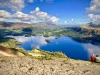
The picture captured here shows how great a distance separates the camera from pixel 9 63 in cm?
2220

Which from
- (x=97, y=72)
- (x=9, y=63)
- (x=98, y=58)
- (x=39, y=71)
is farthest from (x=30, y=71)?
(x=98, y=58)

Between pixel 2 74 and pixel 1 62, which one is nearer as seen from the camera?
pixel 2 74

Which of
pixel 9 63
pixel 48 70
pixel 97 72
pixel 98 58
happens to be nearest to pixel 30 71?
pixel 48 70

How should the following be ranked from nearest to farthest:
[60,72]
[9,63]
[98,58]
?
[60,72], [9,63], [98,58]

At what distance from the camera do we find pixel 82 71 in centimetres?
1898

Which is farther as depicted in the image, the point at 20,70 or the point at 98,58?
the point at 98,58

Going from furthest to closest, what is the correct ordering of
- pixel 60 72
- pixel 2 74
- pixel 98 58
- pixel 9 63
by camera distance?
1. pixel 98 58
2. pixel 9 63
3. pixel 60 72
4. pixel 2 74

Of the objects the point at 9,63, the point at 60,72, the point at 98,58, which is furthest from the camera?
the point at 98,58

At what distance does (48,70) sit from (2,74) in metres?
6.25

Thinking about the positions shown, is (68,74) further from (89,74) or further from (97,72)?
(97,72)

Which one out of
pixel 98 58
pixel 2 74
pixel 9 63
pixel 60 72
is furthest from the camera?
pixel 98 58

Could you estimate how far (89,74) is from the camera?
706 inches

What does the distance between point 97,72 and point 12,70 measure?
12066 millimetres

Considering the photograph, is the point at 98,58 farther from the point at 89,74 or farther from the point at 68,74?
the point at 68,74
